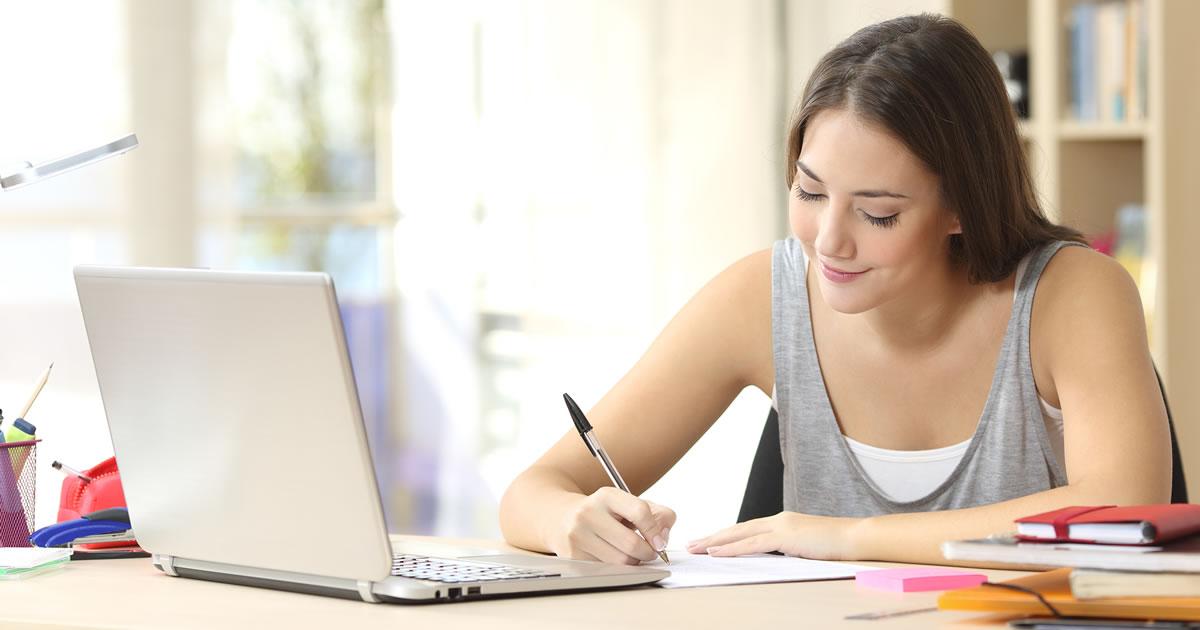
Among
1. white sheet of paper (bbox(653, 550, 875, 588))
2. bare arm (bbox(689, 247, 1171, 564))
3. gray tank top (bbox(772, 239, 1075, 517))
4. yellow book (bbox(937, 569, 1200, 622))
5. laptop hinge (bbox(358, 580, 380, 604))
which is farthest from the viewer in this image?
gray tank top (bbox(772, 239, 1075, 517))

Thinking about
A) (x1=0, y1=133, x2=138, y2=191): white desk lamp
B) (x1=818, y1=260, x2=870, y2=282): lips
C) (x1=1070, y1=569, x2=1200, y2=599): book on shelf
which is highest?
(x1=0, y1=133, x2=138, y2=191): white desk lamp

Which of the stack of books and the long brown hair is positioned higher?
the long brown hair

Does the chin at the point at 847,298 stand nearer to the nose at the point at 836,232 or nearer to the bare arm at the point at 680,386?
the nose at the point at 836,232

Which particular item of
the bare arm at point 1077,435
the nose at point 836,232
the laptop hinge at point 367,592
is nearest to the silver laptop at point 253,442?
the laptop hinge at point 367,592

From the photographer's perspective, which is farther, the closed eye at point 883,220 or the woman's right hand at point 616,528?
the closed eye at point 883,220

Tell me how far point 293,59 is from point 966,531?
13.3 ft

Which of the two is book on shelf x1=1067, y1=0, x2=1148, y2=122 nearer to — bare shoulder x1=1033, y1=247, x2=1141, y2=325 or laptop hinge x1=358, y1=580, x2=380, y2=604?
bare shoulder x1=1033, y1=247, x2=1141, y2=325

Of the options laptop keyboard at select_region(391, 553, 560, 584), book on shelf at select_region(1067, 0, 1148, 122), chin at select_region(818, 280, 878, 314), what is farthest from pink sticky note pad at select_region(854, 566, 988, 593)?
book on shelf at select_region(1067, 0, 1148, 122)

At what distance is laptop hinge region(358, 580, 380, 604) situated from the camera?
0.96 meters

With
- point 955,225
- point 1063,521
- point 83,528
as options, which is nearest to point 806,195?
point 955,225

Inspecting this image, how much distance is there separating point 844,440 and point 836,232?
1.09ft

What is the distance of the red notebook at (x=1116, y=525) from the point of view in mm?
887

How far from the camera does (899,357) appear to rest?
5.07 feet

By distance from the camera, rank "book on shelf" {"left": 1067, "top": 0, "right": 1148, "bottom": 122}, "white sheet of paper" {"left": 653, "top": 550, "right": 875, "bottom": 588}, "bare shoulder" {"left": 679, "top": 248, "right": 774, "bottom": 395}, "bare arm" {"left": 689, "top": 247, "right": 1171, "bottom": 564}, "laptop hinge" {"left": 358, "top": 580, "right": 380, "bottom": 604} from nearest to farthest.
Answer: "laptop hinge" {"left": 358, "top": 580, "right": 380, "bottom": 604} → "white sheet of paper" {"left": 653, "top": 550, "right": 875, "bottom": 588} → "bare arm" {"left": 689, "top": 247, "right": 1171, "bottom": 564} → "bare shoulder" {"left": 679, "top": 248, "right": 774, "bottom": 395} → "book on shelf" {"left": 1067, "top": 0, "right": 1148, "bottom": 122}
